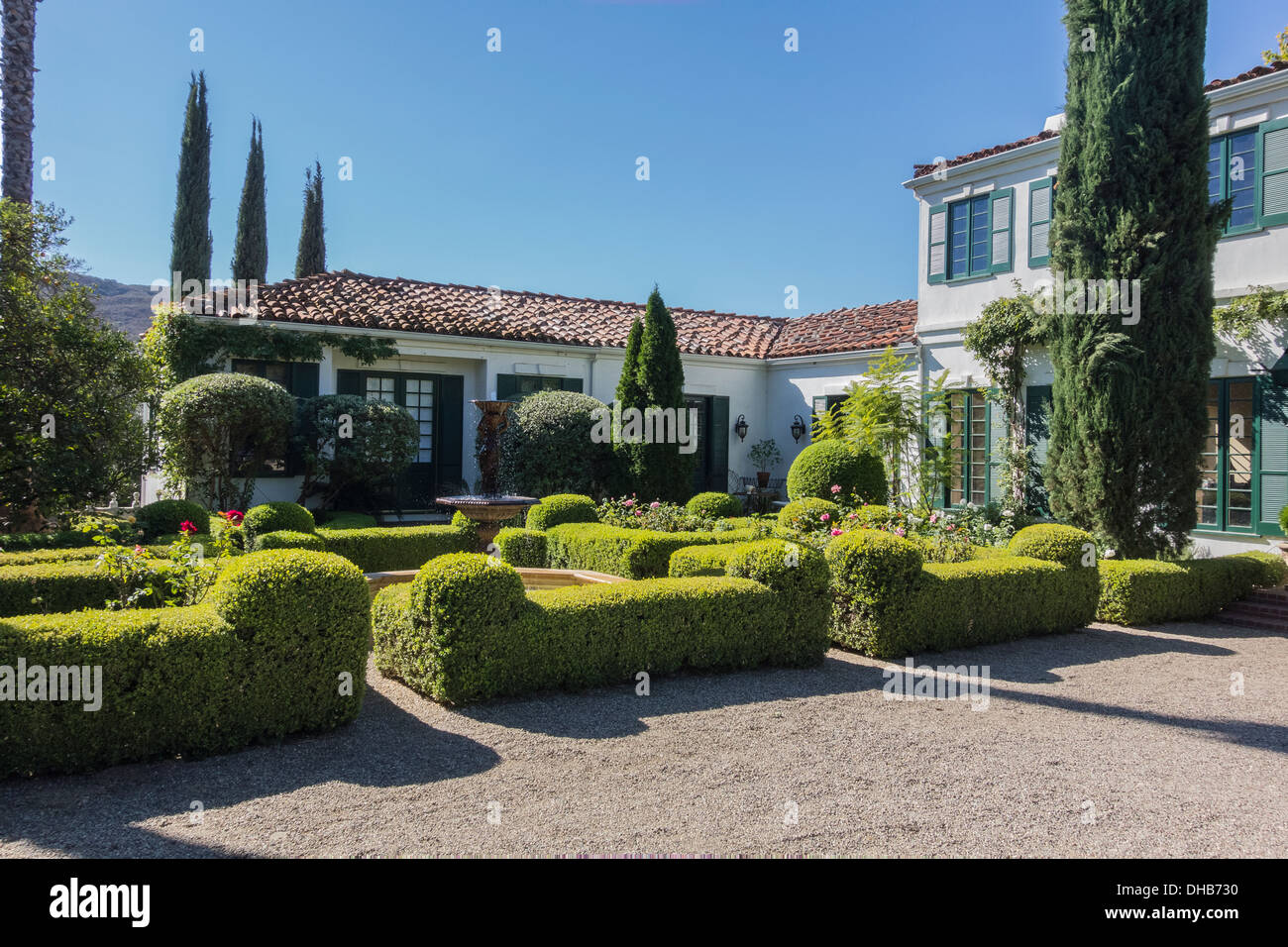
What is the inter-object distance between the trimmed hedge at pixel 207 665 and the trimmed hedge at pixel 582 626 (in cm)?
64

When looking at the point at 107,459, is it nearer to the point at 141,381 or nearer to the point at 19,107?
the point at 141,381

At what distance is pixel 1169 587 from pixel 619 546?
5941 mm

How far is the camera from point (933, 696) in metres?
6.07

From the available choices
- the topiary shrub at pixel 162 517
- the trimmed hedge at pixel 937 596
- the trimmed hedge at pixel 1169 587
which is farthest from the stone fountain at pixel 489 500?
the trimmed hedge at pixel 1169 587

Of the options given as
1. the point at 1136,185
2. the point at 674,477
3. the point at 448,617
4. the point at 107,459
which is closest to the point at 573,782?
the point at 448,617

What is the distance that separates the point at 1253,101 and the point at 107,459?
14897 millimetres

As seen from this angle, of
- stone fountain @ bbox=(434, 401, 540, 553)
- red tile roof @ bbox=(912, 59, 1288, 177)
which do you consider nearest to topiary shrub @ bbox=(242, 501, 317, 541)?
stone fountain @ bbox=(434, 401, 540, 553)

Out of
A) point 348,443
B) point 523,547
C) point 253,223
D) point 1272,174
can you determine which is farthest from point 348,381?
point 253,223

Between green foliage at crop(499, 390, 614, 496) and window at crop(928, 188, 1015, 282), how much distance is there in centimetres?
658

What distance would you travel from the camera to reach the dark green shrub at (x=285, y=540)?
8.89 metres

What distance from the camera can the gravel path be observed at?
3.58 m

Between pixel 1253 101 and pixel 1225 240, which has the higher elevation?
pixel 1253 101

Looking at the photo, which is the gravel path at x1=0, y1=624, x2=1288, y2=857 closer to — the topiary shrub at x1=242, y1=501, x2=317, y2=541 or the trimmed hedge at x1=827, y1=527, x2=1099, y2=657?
the trimmed hedge at x1=827, y1=527, x2=1099, y2=657

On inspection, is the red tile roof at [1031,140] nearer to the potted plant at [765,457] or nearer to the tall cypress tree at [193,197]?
the potted plant at [765,457]
